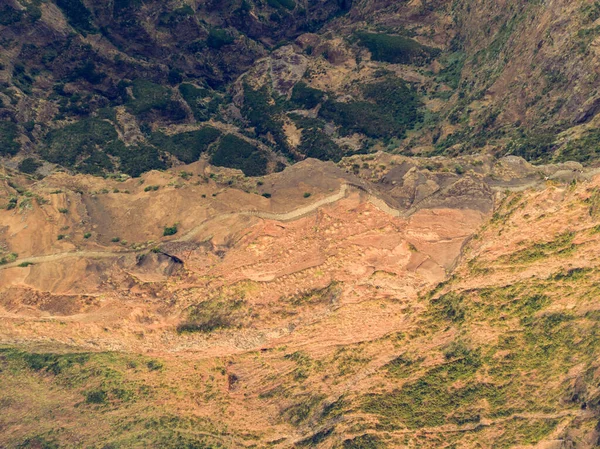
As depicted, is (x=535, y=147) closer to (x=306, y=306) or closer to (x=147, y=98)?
(x=306, y=306)

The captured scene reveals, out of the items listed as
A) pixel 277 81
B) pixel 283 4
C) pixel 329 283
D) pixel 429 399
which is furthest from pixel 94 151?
pixel 429 399

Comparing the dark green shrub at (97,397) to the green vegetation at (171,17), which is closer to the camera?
the dark green shrub at (97,397)

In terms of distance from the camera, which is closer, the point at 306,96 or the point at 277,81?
the point at 306,96

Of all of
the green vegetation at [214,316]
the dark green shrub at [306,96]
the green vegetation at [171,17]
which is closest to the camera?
the green vegetation at [214,316]

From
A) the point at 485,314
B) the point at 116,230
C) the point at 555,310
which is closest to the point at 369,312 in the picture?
the point at 485,314

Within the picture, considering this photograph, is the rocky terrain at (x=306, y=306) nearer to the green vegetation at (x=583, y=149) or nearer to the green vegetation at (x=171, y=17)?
the green vegetation at (x=583, y=149)

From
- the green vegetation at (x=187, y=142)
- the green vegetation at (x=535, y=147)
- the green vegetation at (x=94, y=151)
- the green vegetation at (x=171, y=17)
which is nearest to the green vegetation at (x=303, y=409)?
the green vegetation at (x=535, y=147)

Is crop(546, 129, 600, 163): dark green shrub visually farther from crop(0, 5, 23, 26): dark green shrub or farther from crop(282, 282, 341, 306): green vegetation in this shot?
crop(0, 5, 23, 26): dark green shrub
